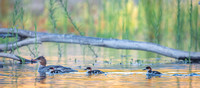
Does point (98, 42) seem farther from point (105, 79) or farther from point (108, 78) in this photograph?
point (105, 79)

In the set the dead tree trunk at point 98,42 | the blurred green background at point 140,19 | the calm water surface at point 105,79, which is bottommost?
the calm water surface at point 105,79

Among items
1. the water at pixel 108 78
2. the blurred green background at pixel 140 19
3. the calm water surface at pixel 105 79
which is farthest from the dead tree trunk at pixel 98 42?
the calm water surface at pixel 105 79

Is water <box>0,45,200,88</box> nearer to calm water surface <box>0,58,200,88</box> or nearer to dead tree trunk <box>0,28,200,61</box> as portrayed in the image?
calm water surface <box>0,58,200,88</box>

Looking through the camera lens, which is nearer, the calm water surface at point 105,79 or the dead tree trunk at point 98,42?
the calm water surface at point 105,79

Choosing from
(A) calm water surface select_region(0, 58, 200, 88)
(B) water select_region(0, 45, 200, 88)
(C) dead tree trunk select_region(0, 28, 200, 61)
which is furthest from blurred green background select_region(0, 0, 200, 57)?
(A) calm water surface select_region(0, 58, 200, 88)

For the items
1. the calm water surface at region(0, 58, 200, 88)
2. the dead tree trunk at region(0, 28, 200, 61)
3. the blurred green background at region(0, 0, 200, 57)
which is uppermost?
the blurred green background at region(0, 0, 200, 57)

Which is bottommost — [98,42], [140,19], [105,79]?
[105,79]

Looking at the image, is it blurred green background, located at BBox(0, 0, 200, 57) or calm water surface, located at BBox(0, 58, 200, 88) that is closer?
calm water surface, located at BBox(0, 58, 200, 88)

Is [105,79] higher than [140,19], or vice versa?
[140,19]

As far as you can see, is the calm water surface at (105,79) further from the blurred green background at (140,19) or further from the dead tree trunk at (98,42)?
the blurred green background at (140,19)

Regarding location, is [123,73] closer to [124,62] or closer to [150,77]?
[150,77]

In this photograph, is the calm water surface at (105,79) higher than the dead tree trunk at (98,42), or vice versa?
the dead tree trunk at (98,42)

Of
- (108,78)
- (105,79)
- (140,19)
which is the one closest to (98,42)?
(108,78)

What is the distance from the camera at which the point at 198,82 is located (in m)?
7.78
